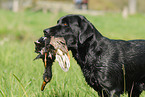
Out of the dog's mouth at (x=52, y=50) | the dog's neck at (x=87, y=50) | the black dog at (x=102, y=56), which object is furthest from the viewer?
the dog's neck at (x=87, y=50)

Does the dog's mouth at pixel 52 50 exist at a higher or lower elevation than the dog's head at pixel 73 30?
lower

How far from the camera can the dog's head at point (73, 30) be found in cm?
299

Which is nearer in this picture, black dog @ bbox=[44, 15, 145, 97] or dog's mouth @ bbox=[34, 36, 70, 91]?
dog's mouth @ bbox=[34, 36, 70, 91]

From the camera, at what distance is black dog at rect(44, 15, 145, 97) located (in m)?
2.92

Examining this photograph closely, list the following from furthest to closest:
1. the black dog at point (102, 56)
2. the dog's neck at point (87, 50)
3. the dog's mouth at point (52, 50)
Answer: the dog's neck at point (87, 50) → the black dog at point (102, 56) → the dog's mouth at point (52, 50)

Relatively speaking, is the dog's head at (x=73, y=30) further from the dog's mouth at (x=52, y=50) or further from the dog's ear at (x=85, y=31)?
the dog's mouth at (x=52, y=50)

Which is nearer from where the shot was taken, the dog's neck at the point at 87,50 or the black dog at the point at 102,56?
the black dog at the point at 102,56

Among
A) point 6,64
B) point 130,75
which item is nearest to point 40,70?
point 6,64

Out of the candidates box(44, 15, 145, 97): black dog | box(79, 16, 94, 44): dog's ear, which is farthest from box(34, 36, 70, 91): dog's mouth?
box(79, 16, 94, 44): dog's ear

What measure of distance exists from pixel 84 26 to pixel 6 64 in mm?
3034

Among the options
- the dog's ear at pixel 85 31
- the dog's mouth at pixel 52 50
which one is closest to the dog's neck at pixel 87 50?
the dog's ear at pixel 85 31

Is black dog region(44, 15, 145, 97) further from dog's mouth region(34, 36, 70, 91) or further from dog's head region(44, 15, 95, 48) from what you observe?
dog's mouth region(34, 36, 70, 91)

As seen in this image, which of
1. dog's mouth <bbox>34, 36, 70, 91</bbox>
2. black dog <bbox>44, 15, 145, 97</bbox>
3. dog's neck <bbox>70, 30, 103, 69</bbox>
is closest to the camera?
dog's mouth <bbox>34, 36, 70, 91</bbox>

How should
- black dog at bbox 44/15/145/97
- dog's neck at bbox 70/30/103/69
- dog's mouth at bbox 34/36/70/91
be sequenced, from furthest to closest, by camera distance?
dog's neck at bbox 70/30/103/69, black dog at bbox 44/15/145/97, dog's mouth at bbox 34/36/70/91
